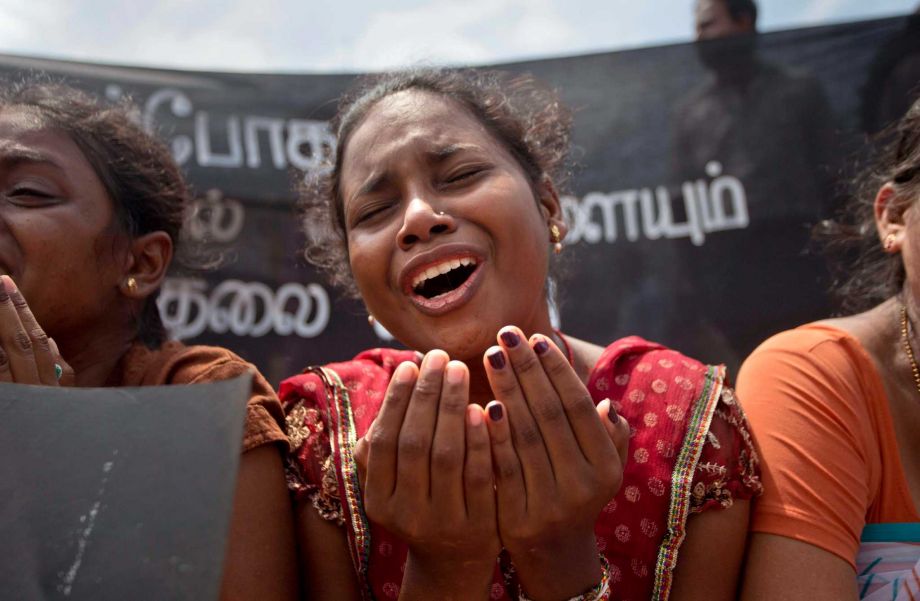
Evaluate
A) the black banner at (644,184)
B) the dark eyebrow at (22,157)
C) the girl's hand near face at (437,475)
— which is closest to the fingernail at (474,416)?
the girl's hand near face at (437,475)

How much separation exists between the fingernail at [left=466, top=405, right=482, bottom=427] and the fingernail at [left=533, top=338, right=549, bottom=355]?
0.43 ft

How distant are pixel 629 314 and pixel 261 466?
2024 millimetres

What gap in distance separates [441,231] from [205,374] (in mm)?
Answer: 575

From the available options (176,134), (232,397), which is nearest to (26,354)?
(232,397)

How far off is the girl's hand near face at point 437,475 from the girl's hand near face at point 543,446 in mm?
32

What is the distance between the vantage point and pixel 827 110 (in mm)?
3434

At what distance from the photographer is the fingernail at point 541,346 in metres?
1.38

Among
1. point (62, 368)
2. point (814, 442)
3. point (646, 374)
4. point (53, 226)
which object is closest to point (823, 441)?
point (814, 442)

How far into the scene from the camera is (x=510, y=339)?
1359 millimetres

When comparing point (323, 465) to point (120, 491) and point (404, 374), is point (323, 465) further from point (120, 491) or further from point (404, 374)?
point (120, 491)

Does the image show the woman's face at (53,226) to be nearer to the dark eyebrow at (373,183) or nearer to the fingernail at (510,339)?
the dark eyebrow at (373,183)

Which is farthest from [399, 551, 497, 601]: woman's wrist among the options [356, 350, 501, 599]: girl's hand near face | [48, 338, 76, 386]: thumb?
[48, 338, 76, 386]: thumb

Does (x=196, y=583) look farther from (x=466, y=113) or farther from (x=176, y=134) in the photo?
(x=176, y=134)

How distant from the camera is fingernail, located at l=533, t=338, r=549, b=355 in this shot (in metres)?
1.38
